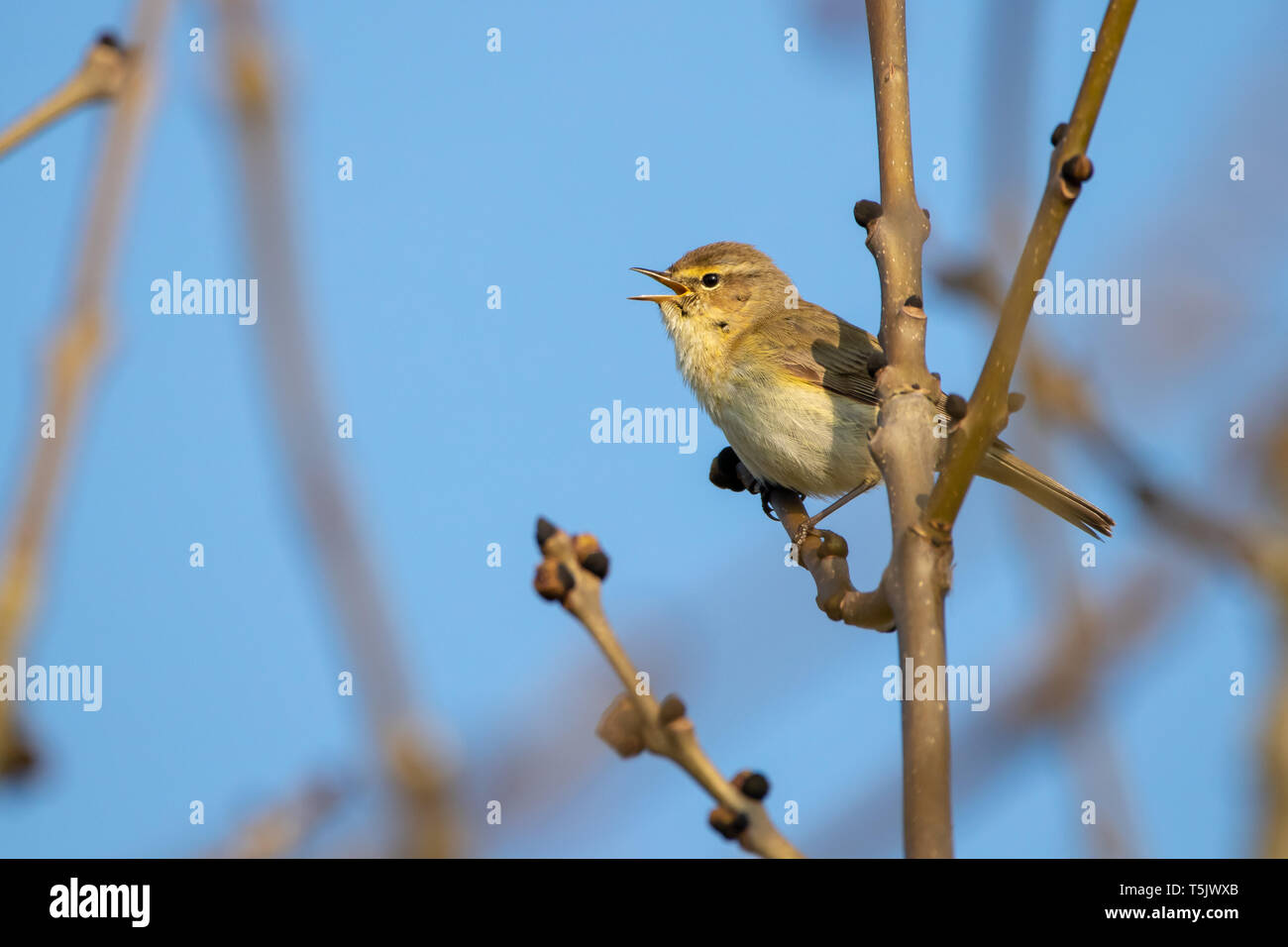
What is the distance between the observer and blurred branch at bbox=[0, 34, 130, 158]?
6.52 feet

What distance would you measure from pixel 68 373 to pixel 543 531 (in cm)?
76

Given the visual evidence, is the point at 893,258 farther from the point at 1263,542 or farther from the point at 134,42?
the point at 134,42

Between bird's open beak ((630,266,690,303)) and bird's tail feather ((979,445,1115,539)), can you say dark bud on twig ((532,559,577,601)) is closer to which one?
bird's tail feather ((979,445,1115,539))

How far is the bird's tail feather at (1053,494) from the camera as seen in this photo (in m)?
6.10

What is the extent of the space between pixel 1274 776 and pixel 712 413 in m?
5.17

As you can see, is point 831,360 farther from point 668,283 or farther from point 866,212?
point 866,212

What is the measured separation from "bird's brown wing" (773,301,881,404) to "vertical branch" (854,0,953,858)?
352cm

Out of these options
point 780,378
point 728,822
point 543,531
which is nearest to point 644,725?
point 728,822

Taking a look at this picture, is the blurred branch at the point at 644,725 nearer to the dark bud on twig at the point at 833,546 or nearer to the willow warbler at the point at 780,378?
the dark bud on twig at the point at 833,546

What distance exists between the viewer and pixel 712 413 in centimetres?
711

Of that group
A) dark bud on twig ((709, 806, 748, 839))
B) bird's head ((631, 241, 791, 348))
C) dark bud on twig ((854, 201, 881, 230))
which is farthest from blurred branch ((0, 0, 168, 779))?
bird's head ((631, 241, 791, 348))

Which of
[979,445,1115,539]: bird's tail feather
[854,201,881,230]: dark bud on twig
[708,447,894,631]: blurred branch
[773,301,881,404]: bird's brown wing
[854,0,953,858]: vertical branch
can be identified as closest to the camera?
[854,0,953,858]: vertical branch

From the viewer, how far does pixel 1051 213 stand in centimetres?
231

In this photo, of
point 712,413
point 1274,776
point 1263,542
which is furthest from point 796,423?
point 1274,776
